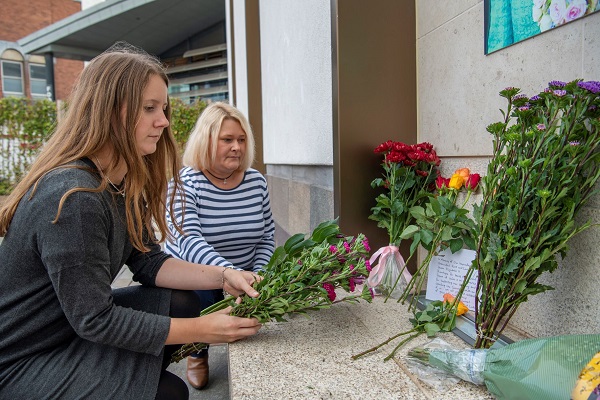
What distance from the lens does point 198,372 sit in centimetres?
261

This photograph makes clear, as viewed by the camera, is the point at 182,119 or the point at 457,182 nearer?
the point at 457,182

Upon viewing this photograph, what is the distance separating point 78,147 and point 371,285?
1.29 m

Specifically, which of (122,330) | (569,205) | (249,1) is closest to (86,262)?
(122,330)

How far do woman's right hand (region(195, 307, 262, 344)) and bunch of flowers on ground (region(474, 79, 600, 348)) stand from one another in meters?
0.72

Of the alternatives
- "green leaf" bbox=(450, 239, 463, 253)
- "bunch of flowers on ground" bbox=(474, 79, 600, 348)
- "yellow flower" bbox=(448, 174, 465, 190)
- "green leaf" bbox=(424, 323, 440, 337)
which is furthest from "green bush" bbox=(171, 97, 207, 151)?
"bunch of flowers on ground" bbox=(474, 79, 600, 348)

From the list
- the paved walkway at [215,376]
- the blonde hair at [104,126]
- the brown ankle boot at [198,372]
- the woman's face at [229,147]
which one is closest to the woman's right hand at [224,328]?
the blonde hair at [104,126]

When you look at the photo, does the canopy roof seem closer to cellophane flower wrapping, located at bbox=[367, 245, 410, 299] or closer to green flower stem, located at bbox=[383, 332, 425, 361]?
cellophane flower wrapping, located at bbox=[367, 245, 410, 299]

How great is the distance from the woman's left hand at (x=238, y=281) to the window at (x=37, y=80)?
28292 mm

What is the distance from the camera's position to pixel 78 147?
146cm

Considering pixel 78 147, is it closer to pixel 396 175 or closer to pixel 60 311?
pixel 60 311

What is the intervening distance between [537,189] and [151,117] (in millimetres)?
1141

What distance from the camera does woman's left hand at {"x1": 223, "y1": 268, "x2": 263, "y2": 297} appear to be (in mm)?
1673

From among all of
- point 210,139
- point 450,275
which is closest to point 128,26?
point 210,139

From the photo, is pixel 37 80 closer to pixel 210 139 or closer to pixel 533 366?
pixel 210 139
